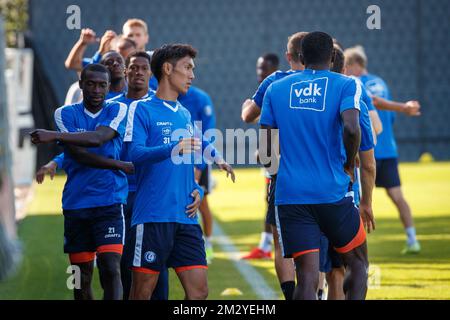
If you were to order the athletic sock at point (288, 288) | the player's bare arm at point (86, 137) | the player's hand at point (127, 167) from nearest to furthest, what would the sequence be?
the player's bare arm at point (86, 137) < the player's hand at point (127, 167) < the athletic sock at point (288, 288)

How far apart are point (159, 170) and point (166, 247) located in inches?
20.7

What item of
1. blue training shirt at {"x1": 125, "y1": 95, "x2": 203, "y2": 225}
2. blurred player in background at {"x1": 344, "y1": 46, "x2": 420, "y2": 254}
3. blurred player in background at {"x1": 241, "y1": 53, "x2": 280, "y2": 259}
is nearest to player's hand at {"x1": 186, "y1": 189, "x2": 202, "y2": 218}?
blue training shirt at {"x1": 125, "y1": 95, "x2": 203, "y2": 225}

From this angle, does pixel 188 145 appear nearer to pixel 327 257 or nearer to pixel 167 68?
pixel 167 68

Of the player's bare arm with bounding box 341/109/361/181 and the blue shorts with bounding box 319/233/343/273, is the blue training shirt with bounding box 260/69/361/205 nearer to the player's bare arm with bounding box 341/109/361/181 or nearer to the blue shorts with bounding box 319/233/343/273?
the player's bare arm with bounding box 341/109/361/181

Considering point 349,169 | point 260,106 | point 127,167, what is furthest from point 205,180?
point 349,169

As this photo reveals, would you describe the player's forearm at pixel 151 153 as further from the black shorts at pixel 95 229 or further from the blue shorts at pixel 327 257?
the blue shorts at pixel 327 257

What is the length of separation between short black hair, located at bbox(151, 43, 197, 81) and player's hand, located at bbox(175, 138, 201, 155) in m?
0.72

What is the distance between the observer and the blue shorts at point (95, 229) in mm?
7867

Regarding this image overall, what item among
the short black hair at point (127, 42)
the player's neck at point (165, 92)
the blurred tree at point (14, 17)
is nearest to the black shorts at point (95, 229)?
the player's neck at point (165, 92)

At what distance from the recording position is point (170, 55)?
24.4ft

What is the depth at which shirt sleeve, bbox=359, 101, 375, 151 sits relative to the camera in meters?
7.08

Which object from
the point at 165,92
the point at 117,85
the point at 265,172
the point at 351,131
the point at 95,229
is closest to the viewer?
the point at 351,131

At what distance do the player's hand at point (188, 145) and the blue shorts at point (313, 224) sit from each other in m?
0.68
